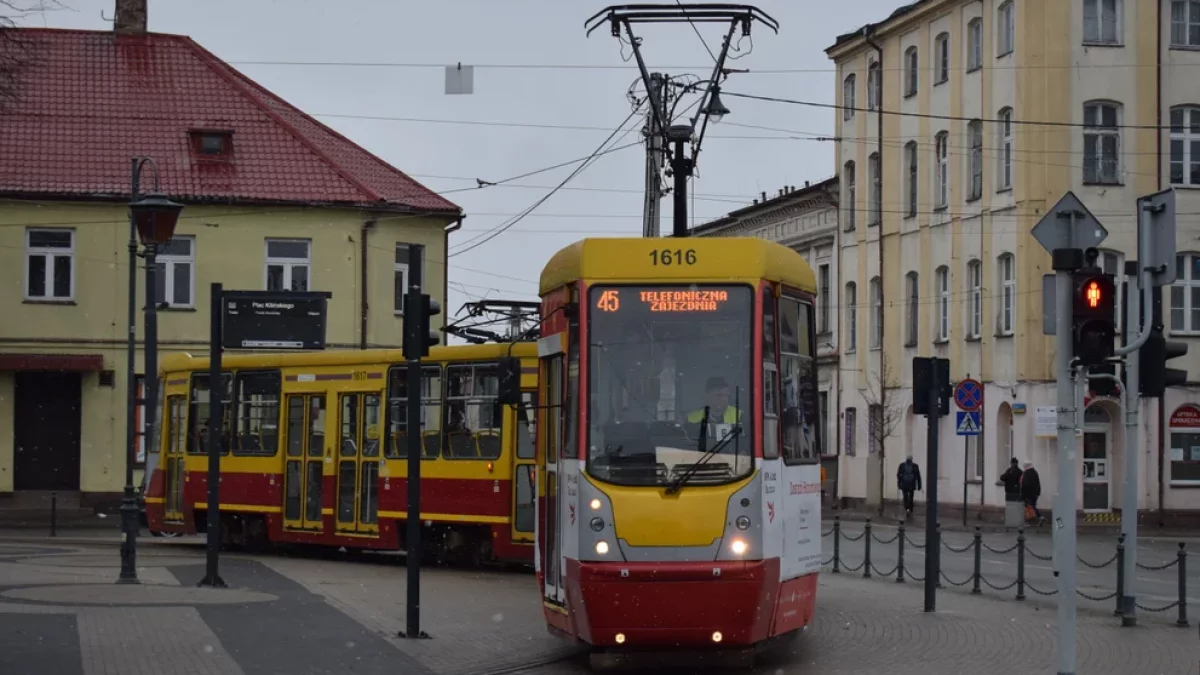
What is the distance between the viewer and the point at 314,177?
4647cm

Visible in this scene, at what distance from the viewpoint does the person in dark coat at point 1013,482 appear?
47000mm

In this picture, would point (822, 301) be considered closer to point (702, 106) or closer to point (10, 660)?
point (702, 106)

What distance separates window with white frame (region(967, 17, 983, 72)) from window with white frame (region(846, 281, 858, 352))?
34.8ft

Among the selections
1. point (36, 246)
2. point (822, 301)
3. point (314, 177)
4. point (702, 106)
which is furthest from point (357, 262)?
point (822, 301)

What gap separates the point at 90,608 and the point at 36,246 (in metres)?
27.4

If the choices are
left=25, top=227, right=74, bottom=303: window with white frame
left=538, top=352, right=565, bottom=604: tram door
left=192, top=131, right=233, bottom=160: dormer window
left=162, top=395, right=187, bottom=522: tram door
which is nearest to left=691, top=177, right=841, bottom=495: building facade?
left=192, top=131, right=233, bottom=160: dormer window

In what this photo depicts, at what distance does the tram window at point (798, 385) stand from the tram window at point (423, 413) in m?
10.9

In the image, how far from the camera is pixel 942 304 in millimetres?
54812

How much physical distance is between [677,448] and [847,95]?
49.9 m

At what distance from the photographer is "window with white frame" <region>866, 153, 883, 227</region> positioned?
59106 mm

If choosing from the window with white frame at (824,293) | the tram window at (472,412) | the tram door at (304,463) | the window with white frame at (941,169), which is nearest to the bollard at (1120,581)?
the tram window at (472,412)

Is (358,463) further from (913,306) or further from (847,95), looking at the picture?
(847,95)

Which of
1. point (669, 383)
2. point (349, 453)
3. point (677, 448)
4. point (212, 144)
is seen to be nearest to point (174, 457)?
point (349, 453)

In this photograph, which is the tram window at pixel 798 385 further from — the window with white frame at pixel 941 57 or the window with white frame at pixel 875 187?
the window with white frame at pixel 875 187
